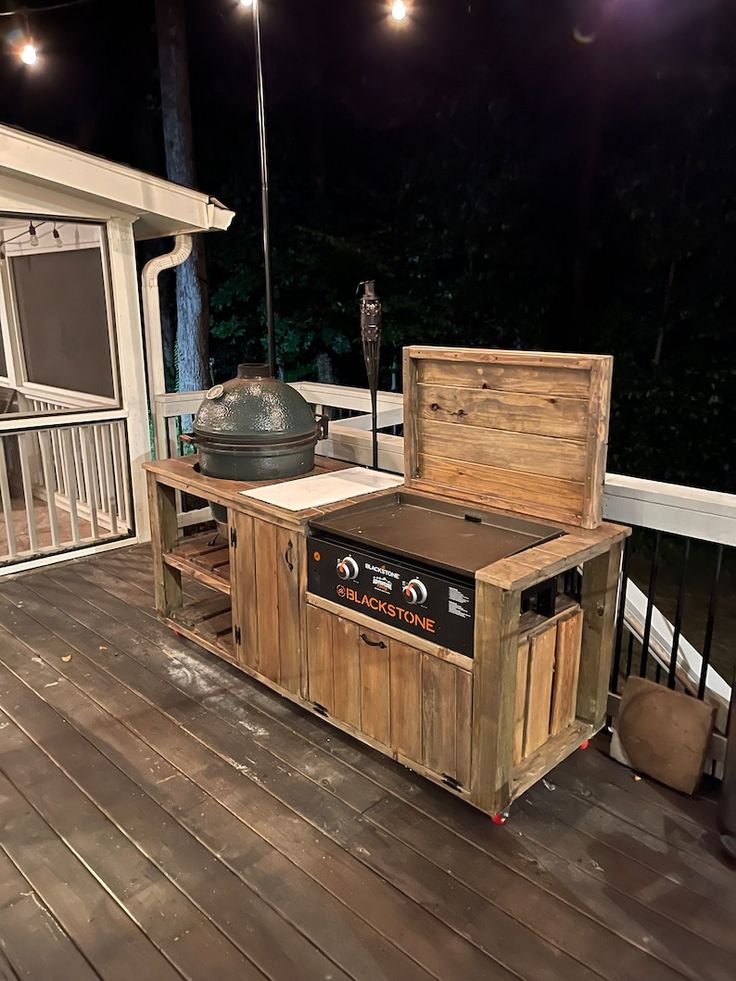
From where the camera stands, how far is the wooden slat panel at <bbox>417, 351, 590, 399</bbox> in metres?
2.21

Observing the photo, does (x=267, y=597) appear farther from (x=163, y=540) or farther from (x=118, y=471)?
(x=118, y=471)

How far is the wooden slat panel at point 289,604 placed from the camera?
2.51 metres

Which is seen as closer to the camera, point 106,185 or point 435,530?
point 435,530

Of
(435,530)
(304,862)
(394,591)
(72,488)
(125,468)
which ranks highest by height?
(435,530)

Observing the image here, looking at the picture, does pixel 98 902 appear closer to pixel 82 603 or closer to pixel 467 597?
pixel 467 597

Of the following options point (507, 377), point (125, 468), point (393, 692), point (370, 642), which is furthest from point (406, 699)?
point (125, 468)

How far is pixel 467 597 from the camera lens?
6.57 feet

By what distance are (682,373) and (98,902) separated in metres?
9.98

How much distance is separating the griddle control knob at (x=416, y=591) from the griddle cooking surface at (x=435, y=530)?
0.07 m

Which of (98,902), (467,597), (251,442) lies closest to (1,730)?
(98,902)

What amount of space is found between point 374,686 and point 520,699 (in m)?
0.45

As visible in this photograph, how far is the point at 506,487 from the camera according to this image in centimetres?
248

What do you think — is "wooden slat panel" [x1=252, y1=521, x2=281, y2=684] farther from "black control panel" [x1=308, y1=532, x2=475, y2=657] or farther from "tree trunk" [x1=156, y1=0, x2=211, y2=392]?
"tree trunk" [x1=156, y1=0, x2=211, y2=392]

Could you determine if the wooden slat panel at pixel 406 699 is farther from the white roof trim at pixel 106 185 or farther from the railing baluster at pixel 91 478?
the white roof trim at pixel 106 185
